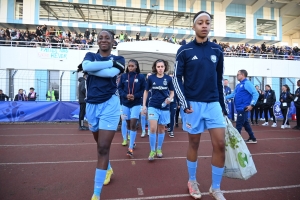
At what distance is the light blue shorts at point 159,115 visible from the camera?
4934 mm

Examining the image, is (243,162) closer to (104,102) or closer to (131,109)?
(104,102)

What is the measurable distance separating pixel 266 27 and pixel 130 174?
37194 millimetres

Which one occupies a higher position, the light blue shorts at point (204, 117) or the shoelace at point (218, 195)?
the light blue shorts at point (204, 117)

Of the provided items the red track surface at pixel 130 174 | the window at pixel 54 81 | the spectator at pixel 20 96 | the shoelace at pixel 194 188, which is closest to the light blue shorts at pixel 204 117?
the shoelace at pixel 194 188

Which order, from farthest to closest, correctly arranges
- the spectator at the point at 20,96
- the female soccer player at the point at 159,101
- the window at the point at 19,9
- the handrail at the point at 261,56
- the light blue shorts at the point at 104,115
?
the window at the point at 19,9 < the handrail at the point at 261,56 < the spectator at the point at 20,96 < the female soccer player at the point at 159,101 < the light blue shorts at the point at 104,115

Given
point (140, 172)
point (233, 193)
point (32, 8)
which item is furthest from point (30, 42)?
point (233, 193)

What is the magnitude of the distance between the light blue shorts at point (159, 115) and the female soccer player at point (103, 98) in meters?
1.85

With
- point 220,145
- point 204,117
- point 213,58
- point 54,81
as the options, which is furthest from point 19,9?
point 220,145

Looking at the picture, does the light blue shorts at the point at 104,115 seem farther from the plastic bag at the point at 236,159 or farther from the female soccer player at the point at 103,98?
the plastic bag at the point at 236,159

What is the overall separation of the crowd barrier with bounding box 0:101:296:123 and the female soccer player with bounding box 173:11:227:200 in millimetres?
10221

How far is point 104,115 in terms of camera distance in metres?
2.99

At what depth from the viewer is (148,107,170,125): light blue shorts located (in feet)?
16.2

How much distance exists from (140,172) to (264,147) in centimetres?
429

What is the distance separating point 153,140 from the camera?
16.2ft
